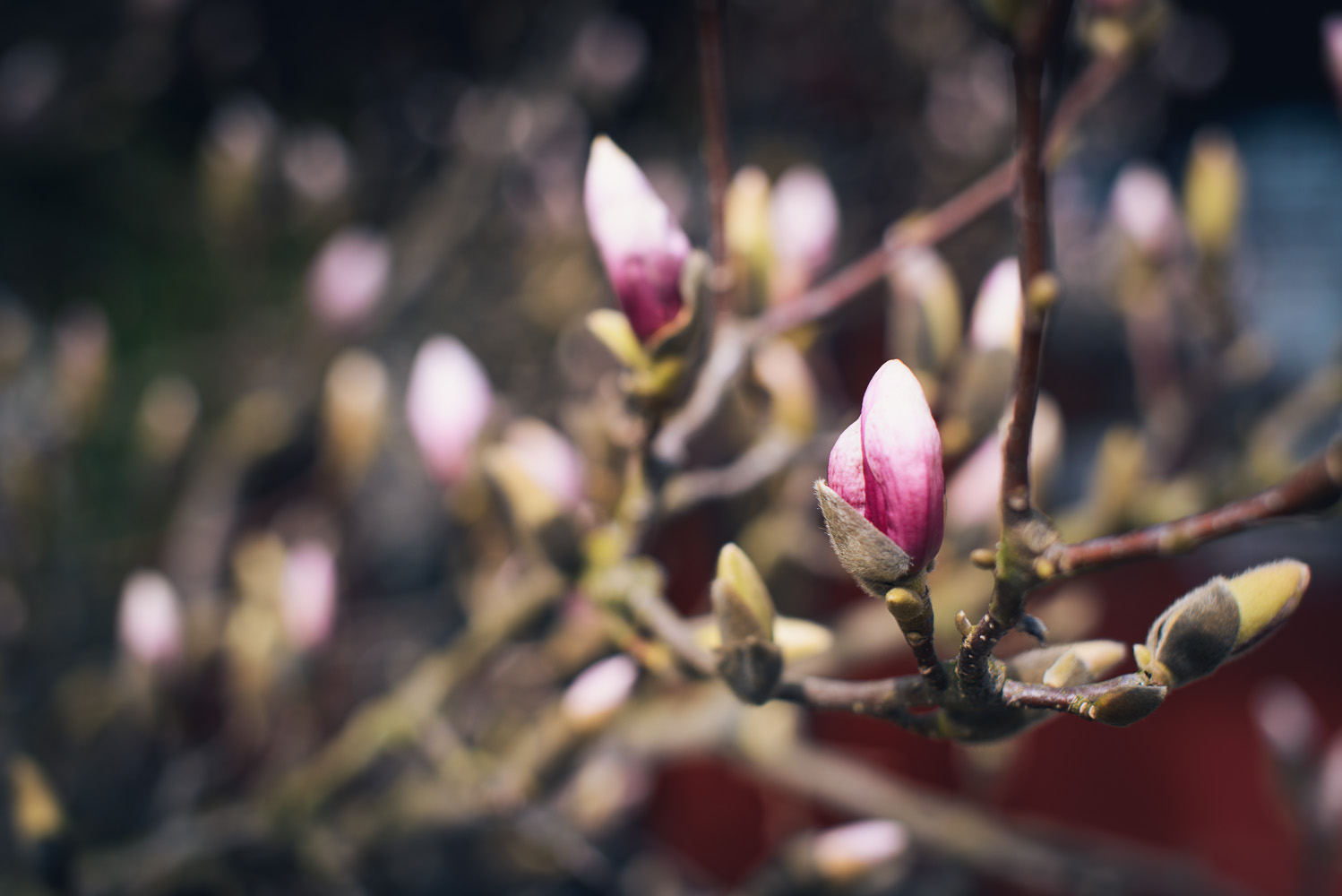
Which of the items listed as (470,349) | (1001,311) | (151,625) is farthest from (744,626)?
(470,349)

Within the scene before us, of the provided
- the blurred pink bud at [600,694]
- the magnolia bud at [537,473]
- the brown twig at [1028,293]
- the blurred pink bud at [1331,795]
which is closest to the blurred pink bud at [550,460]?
the magnolia bud at [537,473]

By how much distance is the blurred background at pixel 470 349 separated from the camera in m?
0.72

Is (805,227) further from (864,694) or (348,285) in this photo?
(348,285)

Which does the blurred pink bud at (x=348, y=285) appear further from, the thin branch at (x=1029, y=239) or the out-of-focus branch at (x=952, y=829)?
the thin branch at (x=1029, y=239)

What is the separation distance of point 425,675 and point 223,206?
0.61 metres

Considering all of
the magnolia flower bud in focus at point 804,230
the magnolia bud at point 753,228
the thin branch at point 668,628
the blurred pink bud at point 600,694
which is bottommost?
the blurred pink bud at point 600,694

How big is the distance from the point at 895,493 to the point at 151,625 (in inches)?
25.5

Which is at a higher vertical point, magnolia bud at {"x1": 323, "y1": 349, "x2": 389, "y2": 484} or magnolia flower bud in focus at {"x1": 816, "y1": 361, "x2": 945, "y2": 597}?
magnolia flower bud in focus at {"x1": 816, "y1": 361, "x2": 945, "y2": 597}

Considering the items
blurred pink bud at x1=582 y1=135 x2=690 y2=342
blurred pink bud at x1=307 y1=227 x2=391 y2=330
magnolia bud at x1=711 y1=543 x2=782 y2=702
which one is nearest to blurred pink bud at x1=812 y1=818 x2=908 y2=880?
magnolia bud at x1=711 y1=543 x2=782 y2=702

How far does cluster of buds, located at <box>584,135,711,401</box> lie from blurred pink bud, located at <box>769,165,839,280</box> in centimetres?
21

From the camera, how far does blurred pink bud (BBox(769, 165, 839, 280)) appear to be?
0.58m

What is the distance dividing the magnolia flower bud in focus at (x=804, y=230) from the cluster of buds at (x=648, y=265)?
199mm

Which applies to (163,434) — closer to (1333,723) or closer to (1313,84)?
(1333,723)

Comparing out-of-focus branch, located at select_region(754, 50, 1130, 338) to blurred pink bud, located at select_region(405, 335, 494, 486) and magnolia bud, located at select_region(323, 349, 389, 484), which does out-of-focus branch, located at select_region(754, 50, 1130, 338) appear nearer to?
blurred pink bud, located at select_region(405, 335, 494, 486)
